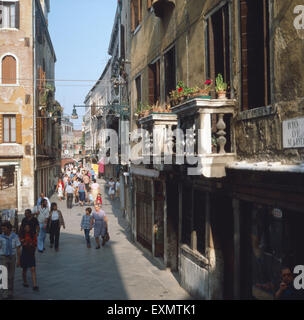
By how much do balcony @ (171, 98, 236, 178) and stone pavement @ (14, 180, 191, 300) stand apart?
3.62m

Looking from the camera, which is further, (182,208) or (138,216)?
(138,216)

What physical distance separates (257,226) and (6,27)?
73.4 feet

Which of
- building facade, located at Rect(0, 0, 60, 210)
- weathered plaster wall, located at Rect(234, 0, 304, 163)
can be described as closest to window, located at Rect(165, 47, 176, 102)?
weathered plaster wall, located at Rect(234, 0, 304, 163)

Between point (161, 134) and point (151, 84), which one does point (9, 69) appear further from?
point (161, 134)

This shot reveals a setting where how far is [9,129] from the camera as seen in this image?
80.9ft

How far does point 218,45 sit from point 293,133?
3340mm

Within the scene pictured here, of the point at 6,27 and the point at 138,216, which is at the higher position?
the point at 6,27

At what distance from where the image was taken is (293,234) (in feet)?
19.5

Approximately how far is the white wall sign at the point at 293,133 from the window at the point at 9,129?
69.7 feet

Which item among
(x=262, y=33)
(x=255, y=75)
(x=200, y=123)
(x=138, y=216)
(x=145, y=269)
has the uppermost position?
(x=262, y=33)

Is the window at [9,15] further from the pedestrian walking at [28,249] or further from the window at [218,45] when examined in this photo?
the window at [218,45]

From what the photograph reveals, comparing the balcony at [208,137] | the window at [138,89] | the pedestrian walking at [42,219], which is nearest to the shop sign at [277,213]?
the balcony at [208,137]
